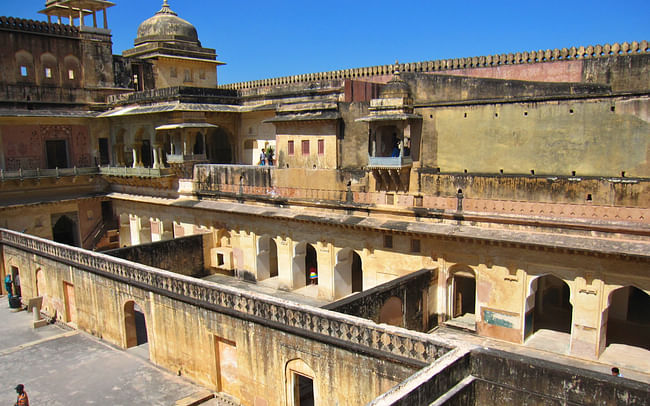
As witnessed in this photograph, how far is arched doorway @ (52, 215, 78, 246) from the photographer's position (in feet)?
74.0

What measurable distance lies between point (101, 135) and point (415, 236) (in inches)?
641

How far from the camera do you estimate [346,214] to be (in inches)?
608

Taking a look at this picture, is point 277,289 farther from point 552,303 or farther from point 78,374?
point 552,303

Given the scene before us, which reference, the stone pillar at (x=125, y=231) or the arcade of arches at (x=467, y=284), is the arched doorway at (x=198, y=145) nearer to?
the arcade of arches at (x=467, y=284)

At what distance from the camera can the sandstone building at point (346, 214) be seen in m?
9.37

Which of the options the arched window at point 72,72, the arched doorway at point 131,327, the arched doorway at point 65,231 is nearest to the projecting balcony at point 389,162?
the arched doorway at point 131,327

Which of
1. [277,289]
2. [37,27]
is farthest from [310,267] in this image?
[37,27]

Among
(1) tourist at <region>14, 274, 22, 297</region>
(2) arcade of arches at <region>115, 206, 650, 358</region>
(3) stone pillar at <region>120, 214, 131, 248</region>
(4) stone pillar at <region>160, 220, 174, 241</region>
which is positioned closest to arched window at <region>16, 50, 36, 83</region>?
(3) stone pillar at <region>120, 214, 131, 248</region>

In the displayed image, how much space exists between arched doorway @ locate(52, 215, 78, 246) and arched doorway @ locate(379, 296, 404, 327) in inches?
659

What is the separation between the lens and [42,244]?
14.8 meters

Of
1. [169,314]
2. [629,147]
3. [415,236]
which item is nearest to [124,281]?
[169,314]

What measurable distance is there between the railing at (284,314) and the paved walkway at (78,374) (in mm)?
1834

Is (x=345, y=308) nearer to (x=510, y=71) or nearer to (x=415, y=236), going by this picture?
(x=415, y=236)

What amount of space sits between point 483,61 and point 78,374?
48.3 ft
